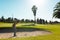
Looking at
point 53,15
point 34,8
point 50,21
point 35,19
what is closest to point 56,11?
point 53,15

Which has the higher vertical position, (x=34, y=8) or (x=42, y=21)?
(x=34, y=8)

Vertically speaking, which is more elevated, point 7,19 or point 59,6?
point 59,6

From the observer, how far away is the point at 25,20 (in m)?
97.8

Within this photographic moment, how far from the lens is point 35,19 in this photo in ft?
319

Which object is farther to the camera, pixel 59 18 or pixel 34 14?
pixel 34 14

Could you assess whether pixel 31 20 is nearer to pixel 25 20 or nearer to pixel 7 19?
pixel 25 20

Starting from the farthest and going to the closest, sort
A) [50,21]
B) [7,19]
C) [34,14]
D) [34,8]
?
[34,8] → [34,14] → [7,19] → [50,21]

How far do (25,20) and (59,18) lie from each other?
72.0ft

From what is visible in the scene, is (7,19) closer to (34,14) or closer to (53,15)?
(34,14)

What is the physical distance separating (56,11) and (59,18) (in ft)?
18.6

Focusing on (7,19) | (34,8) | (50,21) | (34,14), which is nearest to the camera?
(50,21)

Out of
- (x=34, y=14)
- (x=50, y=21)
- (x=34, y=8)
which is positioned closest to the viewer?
(x=50, y=21)

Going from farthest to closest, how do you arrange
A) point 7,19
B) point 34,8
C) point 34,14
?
point 34,8 < point 34,14 < point 7,19

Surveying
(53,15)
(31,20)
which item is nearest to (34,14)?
(31,20)
